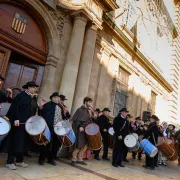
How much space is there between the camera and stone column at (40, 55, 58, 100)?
707 cm

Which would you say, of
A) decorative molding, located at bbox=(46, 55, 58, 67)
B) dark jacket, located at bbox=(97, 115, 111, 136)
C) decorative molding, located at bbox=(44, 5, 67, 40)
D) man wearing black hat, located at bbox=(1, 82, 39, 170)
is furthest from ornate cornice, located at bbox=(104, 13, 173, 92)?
man wearing black hat, located at bbox=(1, 82, 39, 170)

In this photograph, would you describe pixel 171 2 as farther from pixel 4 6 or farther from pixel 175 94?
pixel 4 6

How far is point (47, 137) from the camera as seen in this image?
13.7 feet

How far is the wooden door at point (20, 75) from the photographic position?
267 inches

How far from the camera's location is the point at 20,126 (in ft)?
13.6

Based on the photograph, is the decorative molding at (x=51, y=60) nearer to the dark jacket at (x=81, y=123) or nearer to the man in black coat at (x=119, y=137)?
the dark jacket at (x=81, y=123)

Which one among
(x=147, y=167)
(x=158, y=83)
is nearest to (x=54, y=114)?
(x=147, y=167)

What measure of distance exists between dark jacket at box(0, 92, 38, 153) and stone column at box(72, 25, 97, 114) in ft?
10.5

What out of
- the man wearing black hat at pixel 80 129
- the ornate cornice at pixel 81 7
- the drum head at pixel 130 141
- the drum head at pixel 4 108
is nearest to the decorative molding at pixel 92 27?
the ornate cornice at pixel 81 7

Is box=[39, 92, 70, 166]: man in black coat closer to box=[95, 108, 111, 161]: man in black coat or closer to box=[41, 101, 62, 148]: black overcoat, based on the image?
box=[41, 101, 62, 148]: black overcoat

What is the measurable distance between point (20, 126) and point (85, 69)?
427 centimetres

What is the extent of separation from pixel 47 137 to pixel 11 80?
3478 mm

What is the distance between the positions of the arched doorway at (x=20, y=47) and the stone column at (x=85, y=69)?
152 centimetres

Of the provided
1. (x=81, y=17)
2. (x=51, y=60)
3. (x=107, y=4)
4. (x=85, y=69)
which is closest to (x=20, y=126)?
(x=51, y=60)
